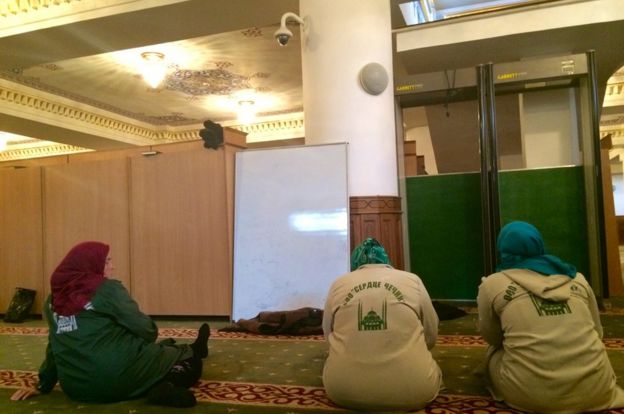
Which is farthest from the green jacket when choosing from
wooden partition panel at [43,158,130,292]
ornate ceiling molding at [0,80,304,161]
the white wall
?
ornate ceiling molding at [0,80,304,161]

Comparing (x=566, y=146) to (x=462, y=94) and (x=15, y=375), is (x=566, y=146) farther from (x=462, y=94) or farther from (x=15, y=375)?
(x=15, y=375)

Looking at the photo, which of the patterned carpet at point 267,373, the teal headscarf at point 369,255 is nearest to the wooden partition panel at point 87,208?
the patterned carpet at point 267,373

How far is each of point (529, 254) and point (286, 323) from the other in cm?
229

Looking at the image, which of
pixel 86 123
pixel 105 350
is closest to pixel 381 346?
pixel 105 350

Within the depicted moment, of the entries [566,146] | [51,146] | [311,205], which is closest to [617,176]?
[566,146]

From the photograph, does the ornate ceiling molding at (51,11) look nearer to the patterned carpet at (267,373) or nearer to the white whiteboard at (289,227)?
the white whiteboard at (289,227)

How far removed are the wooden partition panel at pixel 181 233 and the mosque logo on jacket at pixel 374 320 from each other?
2.69 m

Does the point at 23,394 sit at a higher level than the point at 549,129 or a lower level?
lower

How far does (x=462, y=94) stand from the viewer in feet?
17.0

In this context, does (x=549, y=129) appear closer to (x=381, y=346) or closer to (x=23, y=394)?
(x=381, y=346)

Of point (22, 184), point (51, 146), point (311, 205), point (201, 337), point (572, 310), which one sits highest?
point (51, 146)

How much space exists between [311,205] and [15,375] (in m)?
2.44

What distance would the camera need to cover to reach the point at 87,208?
5.18m

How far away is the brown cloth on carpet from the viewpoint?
3920 mm
